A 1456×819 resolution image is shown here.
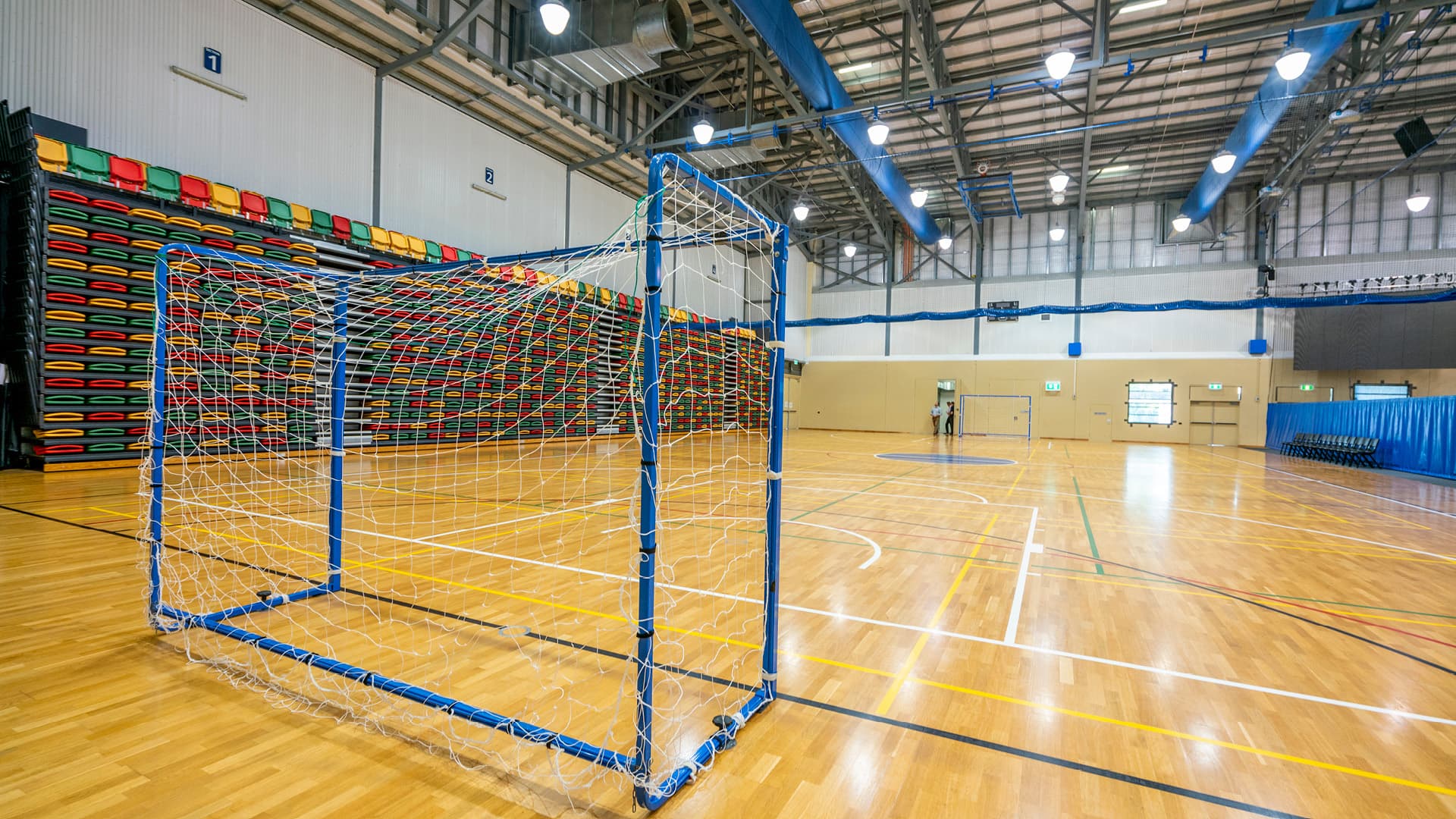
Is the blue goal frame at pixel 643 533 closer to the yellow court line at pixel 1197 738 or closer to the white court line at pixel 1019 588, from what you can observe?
the yellow court line at pixel 1197 738

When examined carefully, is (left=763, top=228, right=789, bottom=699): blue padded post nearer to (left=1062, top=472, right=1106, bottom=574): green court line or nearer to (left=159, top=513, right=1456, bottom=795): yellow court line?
(left=159, top=513, right=1456, bottom=795): yellow court line

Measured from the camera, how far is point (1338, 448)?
15.3 m

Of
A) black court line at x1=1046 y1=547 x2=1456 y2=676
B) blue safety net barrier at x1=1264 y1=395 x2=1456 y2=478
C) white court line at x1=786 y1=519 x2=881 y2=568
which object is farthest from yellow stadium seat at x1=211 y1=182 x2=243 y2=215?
blue safety net barrier at x1=1264 y1=395 x2=1456 y2=478

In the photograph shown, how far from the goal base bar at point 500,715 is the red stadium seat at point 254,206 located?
889 centimetres

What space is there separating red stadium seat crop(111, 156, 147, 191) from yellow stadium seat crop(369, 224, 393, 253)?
3158 mm

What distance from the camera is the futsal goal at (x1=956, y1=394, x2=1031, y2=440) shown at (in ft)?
81.5

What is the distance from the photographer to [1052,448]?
19.6 meters

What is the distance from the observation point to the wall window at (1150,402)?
2278 cm

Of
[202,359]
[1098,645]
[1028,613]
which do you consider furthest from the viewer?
[202,359]

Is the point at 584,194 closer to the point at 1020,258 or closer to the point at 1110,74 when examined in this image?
the point at 1110,74

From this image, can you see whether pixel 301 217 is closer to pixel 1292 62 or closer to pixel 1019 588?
pixel 1019 588

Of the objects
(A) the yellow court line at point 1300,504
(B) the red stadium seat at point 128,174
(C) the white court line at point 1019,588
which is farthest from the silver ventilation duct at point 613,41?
(A) the yellow court line at point 1300,504

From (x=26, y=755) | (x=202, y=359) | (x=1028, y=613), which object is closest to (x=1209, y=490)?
(x=1028, y=613)

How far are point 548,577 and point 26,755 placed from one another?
8.40 ft
